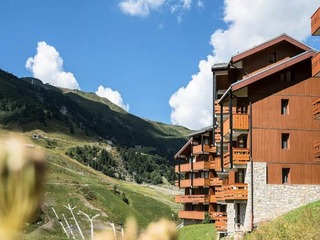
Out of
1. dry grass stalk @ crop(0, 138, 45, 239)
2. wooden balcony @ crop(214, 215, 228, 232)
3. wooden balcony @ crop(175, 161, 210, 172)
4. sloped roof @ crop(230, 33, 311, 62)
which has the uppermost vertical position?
sloped roof @ crop(230, 33, 311, 62)

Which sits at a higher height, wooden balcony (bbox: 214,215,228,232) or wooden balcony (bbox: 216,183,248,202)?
Result: wooden balcony (bbox: 216,183,248,202)

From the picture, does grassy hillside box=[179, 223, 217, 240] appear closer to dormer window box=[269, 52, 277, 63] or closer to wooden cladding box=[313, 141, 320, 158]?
wooden cladding box=[313, 141, 320, 158]

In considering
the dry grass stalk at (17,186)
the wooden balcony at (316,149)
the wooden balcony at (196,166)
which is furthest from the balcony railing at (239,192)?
the dry grass stalk at (17,186)

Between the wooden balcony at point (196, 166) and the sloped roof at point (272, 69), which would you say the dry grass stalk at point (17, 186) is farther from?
the wooden balcony at point (196, 166)

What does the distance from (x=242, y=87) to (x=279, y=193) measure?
6.96 m

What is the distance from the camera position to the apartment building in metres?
34.8

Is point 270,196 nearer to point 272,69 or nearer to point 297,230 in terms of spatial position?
point 272,69

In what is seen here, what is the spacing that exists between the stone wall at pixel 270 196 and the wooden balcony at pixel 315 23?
8563 millimetres

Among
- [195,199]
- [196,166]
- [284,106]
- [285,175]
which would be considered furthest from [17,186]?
[196,166]

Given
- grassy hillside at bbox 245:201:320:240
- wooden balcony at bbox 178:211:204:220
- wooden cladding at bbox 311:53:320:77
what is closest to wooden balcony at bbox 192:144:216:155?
wooden balcony at bbox 178:211:204:220

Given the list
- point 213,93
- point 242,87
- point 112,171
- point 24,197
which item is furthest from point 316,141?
point 112,171

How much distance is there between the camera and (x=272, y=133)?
35.8 m

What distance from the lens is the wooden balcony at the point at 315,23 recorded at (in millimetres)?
31641

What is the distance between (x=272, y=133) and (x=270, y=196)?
13.3ft
